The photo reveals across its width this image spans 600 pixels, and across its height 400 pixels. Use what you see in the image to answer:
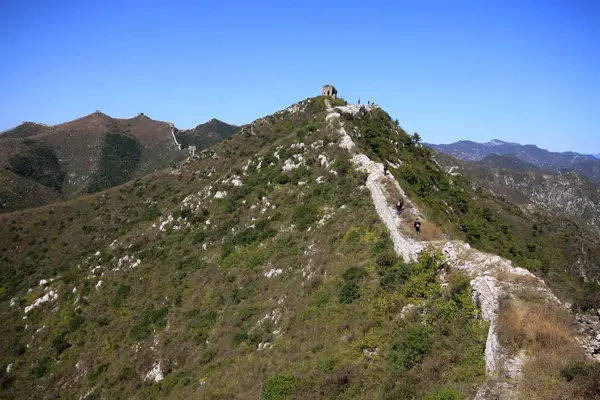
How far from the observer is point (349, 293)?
21578mm

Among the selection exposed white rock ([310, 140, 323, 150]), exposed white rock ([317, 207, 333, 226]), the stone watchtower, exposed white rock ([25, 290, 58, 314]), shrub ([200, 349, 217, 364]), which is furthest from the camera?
the stone watchtower

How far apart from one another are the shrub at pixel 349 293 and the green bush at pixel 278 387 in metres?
5.62

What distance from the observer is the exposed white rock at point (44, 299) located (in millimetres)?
46781

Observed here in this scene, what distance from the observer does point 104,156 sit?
173625mm

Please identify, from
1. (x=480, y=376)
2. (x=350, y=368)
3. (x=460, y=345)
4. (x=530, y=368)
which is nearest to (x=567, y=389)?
(x=530, y=368)

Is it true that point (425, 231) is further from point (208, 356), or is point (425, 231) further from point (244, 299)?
point (208, 356)

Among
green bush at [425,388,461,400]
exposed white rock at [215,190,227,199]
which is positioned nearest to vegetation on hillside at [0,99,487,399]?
green bush at [425,388,461,400]

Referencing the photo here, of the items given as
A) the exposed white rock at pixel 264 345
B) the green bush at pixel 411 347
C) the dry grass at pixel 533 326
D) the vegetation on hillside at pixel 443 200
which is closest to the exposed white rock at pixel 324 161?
the vegetation on hillside at pixel 443 200

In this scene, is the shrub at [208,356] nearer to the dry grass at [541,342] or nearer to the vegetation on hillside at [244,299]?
the vegetation on hillside at [244,299]

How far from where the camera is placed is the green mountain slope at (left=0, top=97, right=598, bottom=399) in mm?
16750

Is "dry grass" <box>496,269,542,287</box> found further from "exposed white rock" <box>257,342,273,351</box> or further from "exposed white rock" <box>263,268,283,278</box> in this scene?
"exposed white rock" <box>263,268,283,278</box>

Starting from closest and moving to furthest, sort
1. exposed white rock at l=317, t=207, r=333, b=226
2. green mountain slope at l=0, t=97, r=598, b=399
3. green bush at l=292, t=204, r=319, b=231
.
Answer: green mountain slope at l=0, t=97, r=598, b=399, exposed white rock at l=317, t=207, r=333, b=226, green bush at l=292, t=204, r=319, b=231

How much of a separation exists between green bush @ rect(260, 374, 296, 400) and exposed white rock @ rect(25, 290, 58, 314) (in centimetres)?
4143

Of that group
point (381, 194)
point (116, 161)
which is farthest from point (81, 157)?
point (381, 194)
